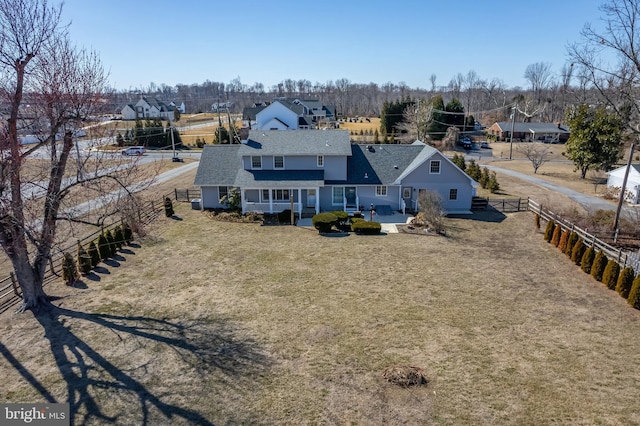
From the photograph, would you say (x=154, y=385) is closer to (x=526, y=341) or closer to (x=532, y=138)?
(x=526, y=341)

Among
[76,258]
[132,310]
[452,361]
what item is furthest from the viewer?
[76,258]

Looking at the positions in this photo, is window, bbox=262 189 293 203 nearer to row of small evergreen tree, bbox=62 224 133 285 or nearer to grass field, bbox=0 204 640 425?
grass field, bbox=0 204 640 425

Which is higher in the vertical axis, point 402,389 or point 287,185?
point 287,185

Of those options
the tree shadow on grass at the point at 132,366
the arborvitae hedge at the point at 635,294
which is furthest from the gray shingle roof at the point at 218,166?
the arborvitae hedge at the point at 635,294

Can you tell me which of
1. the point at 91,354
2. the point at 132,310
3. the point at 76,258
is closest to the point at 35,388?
the point at 91,354

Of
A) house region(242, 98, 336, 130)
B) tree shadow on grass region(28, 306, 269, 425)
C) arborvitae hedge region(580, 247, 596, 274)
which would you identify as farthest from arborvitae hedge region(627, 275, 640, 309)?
house region(242, 98, 336, 130)

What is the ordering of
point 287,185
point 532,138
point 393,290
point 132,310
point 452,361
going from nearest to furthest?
point 452,361
point 132,310
point 393,290
point 287,185
point 532,138

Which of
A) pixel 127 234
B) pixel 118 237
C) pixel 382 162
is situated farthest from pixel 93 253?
pixel 382 162

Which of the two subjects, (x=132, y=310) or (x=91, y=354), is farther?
(x=132, y=310)
